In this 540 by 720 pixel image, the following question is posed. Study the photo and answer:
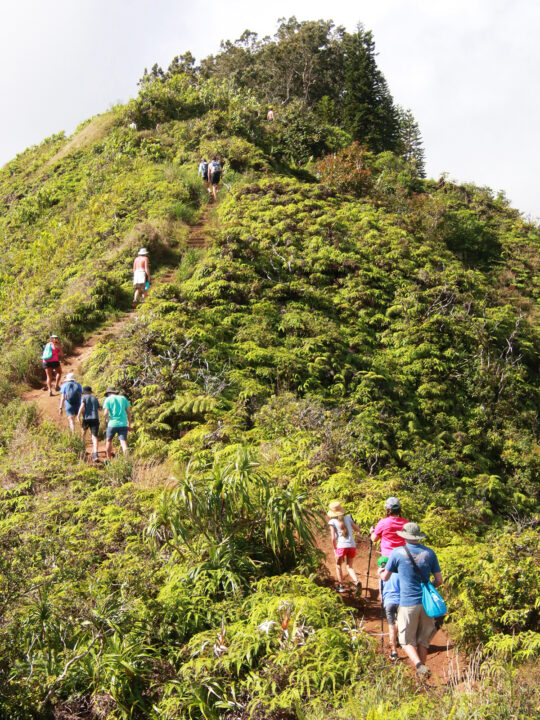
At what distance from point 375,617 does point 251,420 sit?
15.5 feet

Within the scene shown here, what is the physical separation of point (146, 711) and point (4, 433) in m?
6.69

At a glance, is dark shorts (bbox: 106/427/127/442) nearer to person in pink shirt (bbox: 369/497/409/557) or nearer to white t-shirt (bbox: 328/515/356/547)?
white t-shirt (bbox: 328/515/356/547)

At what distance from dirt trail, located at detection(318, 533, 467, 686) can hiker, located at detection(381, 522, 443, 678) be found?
0.25 meters

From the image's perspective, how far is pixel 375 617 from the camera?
19.6 feet

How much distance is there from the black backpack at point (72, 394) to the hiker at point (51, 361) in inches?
77.6

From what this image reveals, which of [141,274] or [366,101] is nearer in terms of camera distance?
[141,274]

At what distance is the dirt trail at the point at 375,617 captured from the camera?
4.95 meters

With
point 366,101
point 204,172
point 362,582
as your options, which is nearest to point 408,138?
point 366,101

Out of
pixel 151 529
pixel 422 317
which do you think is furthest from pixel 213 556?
pixel 422 317

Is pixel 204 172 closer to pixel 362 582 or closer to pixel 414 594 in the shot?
pixel 362 582

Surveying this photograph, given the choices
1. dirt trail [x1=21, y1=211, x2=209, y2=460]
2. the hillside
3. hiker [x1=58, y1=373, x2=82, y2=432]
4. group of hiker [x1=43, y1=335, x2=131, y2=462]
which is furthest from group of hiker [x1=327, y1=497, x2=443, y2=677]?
hiker [x1=58, y1=373, x2=82, y2=432]

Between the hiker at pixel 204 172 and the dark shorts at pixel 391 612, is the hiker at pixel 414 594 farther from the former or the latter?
the hiker at pixel 204 172

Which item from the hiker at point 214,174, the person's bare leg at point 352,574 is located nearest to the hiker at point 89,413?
the person's bare leg at point 352,574

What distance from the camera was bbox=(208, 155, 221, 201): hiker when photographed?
20.8m
